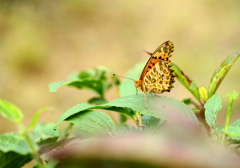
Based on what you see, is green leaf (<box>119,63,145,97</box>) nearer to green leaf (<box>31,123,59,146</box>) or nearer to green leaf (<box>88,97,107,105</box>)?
green leaf (<box>88,97,107,105</box>)

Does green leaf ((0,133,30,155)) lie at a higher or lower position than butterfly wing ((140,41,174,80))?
lower

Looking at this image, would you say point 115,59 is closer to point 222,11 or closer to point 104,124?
point 222,11

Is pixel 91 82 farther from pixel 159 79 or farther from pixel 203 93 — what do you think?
pixel 203 93

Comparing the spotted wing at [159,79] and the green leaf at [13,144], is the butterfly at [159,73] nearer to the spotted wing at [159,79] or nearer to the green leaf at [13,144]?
the spotted wing at [159,79]

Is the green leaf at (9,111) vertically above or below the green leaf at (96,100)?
below

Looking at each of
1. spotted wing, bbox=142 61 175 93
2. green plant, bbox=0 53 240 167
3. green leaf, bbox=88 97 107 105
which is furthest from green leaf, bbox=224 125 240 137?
green leaf, bbox=88 97 107 105

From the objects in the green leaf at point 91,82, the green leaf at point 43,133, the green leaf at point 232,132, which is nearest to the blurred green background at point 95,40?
the green leaf at point 91,82
